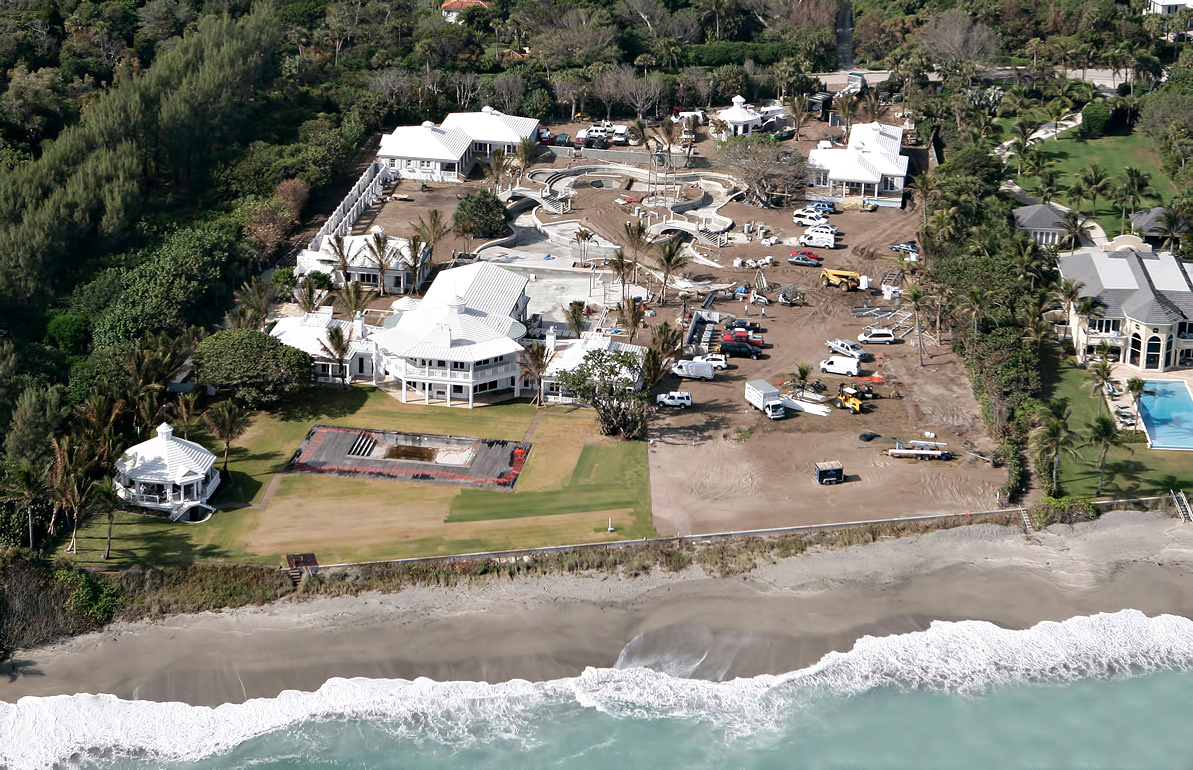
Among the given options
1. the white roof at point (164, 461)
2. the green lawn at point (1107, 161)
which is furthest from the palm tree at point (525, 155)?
the white roof at point (164, 461)

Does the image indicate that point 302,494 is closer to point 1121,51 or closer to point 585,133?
point 585,133

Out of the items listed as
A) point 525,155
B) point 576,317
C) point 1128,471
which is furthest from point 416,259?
point 1128,471

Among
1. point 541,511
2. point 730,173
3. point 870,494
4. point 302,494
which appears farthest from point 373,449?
point 730,173

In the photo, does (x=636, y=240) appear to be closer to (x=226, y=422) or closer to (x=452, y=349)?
(x=452, y=349)

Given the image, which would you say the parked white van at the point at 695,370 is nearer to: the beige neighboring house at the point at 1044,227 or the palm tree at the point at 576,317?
the palm tree at the point at 576,317

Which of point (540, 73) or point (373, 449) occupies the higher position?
point (540, 73)

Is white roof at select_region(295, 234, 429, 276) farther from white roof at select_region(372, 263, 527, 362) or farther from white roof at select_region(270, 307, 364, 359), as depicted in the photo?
white roof at select_region(270, 307, 364, 359)

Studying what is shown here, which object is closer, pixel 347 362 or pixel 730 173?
pixel 347 362
